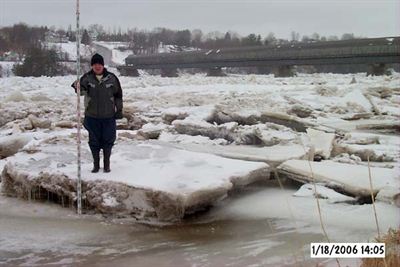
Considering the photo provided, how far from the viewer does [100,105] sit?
5.32m

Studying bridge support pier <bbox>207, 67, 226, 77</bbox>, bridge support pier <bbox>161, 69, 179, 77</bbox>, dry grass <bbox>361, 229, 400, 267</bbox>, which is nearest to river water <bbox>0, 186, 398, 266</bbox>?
dry grass <bbox>361, 229, 400, 267</bbox>

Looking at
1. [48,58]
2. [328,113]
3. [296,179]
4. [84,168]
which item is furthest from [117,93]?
[48,58]

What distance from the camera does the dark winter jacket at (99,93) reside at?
5.29 meters

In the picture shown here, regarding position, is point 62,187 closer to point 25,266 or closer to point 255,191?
point 25,266

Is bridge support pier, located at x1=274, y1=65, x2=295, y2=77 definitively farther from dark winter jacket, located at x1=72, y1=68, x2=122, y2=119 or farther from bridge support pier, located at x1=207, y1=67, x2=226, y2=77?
dark winter jacket, located at x1=72, y1=68, x2=122, y2=119

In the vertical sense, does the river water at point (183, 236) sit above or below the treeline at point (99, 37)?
below

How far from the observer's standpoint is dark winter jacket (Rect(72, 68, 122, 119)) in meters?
5.29

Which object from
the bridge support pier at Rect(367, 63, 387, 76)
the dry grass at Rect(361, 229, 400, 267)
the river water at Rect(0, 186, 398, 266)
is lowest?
the river water at Rect(0, 186, 398, 266)

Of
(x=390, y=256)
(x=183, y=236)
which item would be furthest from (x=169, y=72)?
(x=390, y=256)

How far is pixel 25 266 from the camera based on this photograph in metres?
3.60

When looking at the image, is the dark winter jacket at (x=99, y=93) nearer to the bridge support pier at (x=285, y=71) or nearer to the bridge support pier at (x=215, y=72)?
the bridge support pier at (x=215, y=72)

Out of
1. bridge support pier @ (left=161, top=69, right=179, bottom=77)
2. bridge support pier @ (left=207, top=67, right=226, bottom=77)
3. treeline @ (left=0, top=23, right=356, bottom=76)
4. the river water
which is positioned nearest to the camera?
the river water

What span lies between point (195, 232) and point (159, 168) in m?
1.19

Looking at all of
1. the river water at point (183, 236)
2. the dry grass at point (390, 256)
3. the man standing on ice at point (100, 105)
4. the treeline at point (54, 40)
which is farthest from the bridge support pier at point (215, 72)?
the dry grass at point (390, 256)
